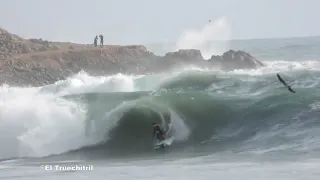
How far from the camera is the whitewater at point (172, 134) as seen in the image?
16.7 m

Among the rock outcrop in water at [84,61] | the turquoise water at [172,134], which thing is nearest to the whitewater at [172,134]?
the turquoise water at [172,134]

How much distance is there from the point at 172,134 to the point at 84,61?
3107cm

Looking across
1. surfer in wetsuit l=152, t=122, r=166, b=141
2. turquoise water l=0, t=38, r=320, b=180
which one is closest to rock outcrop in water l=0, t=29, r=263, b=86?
turquoise water l=0, t=38, r=320, b=180

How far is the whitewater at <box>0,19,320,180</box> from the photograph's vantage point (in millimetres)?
16703

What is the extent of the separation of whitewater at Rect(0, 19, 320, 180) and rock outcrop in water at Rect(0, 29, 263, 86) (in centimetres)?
1933

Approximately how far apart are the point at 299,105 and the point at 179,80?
1281 centimetres

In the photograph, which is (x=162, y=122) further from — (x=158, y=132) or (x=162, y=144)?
(x=162, y=144)

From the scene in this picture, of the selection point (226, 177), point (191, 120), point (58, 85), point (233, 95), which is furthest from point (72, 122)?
point (58, 85)

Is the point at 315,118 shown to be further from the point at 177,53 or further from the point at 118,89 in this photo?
the point at 177,53

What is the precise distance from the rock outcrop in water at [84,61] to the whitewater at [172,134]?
63.4 ft

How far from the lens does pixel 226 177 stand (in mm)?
14977

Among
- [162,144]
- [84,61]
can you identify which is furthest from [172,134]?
[84,61]

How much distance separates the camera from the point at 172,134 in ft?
73.5

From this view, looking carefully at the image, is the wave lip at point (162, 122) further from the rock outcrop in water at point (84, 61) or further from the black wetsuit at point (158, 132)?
the rock outcrop in water at point (84, 61)
